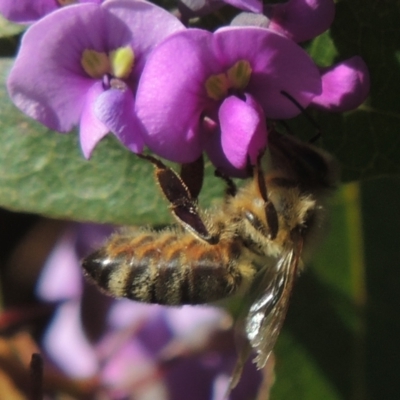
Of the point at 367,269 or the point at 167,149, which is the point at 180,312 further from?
the point at 167,149

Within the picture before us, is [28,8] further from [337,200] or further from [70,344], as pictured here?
[70,344]

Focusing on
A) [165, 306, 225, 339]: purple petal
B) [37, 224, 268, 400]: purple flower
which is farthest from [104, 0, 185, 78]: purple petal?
[165, 306, 225, 339]: purple petal

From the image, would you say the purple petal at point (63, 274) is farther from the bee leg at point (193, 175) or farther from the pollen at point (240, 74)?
the pollen at point (240, 74)

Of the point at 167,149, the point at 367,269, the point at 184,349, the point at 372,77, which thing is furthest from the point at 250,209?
the point at 184,349

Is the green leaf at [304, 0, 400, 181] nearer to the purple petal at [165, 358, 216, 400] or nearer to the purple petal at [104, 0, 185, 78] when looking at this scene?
the purple petal at [104, 0, 185, 78]

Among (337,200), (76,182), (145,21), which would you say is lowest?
(337,200)

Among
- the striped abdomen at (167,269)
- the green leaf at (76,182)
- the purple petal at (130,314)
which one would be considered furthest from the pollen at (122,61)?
the purple petal at (130,314)

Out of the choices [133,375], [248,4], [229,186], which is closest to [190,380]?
[133,375]
